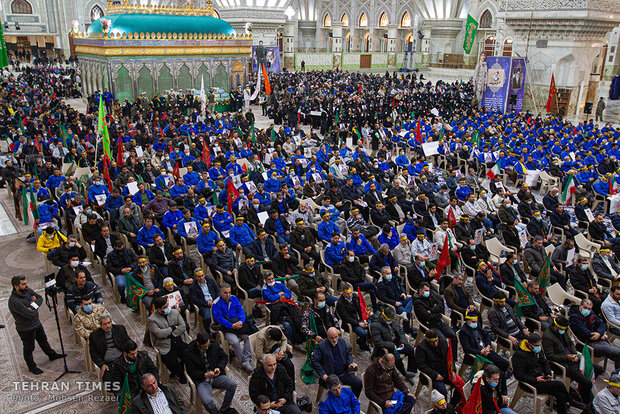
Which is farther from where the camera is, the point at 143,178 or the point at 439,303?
the point at 143,178

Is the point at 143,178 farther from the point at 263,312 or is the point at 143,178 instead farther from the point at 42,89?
the point at 42,89

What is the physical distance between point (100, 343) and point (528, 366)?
5.22 metres

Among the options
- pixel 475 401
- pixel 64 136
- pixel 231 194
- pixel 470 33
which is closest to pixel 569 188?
pixel 231 194

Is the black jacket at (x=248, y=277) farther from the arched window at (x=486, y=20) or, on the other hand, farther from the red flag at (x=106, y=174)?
the arched window at (x=486, y=20)

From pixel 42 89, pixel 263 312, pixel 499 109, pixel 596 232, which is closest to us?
pixel 263 312

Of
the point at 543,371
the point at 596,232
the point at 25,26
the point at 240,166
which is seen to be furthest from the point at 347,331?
the point at 25,26

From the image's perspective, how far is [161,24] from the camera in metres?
28.2

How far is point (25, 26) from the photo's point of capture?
4991cm

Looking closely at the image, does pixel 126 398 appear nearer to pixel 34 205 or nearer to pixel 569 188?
pixel 34 205

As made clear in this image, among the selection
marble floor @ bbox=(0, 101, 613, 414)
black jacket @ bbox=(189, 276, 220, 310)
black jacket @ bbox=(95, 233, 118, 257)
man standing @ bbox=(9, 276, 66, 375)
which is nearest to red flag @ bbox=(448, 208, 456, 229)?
marble floor @ bbox=(0, 101, 613, 414)

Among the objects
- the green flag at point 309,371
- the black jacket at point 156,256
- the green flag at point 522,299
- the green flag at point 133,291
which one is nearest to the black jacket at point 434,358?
the green flag at point 309,371

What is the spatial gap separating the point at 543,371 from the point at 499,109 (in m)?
20.5

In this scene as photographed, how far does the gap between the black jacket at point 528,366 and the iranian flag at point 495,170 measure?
319 inches

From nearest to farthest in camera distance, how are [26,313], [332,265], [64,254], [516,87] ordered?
[26,313] → [64,254] → [332,265] → [516,87]
